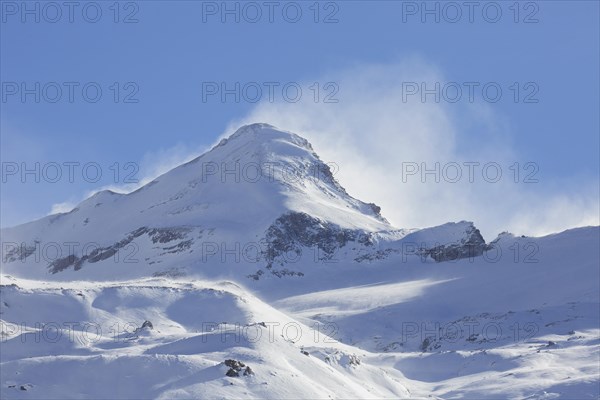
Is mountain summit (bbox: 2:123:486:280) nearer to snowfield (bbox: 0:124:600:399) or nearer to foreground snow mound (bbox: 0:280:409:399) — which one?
snowfield (bbox: 0:124:600:399)

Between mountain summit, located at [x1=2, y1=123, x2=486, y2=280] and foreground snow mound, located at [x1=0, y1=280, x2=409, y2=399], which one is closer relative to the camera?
foreground snow mound, located at [x1=0, y1=280, x2=409, y2=399]

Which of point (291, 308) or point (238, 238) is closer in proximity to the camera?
point (291, 308)

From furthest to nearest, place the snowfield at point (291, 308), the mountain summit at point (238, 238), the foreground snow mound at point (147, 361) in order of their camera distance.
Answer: the mountain summit at point (238, 238) → the snowfield at point (291, 308) → the foreground snow mound at point (147, 361)

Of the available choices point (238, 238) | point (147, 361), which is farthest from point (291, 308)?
point (147, 361)

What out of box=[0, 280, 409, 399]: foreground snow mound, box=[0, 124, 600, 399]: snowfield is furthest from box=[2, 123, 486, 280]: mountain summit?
box=[0, 280, 409, 399]: foreground snow mound

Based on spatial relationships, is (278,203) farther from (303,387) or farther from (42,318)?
(303,387)

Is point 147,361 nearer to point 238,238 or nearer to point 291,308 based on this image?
point 291,308

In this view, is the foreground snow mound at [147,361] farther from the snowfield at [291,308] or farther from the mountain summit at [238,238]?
the mountain summit at [238,238]

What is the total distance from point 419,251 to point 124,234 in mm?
54914

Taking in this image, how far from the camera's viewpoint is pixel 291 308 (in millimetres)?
125062

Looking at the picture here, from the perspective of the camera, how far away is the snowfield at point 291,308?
5575 centimetres

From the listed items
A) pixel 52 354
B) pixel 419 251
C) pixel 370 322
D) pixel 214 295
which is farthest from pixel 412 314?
pixel 52 354

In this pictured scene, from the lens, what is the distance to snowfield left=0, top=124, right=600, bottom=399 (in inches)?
2195

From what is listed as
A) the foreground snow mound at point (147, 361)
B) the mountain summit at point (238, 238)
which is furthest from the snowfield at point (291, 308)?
the mountain summit at point (238, 238)
